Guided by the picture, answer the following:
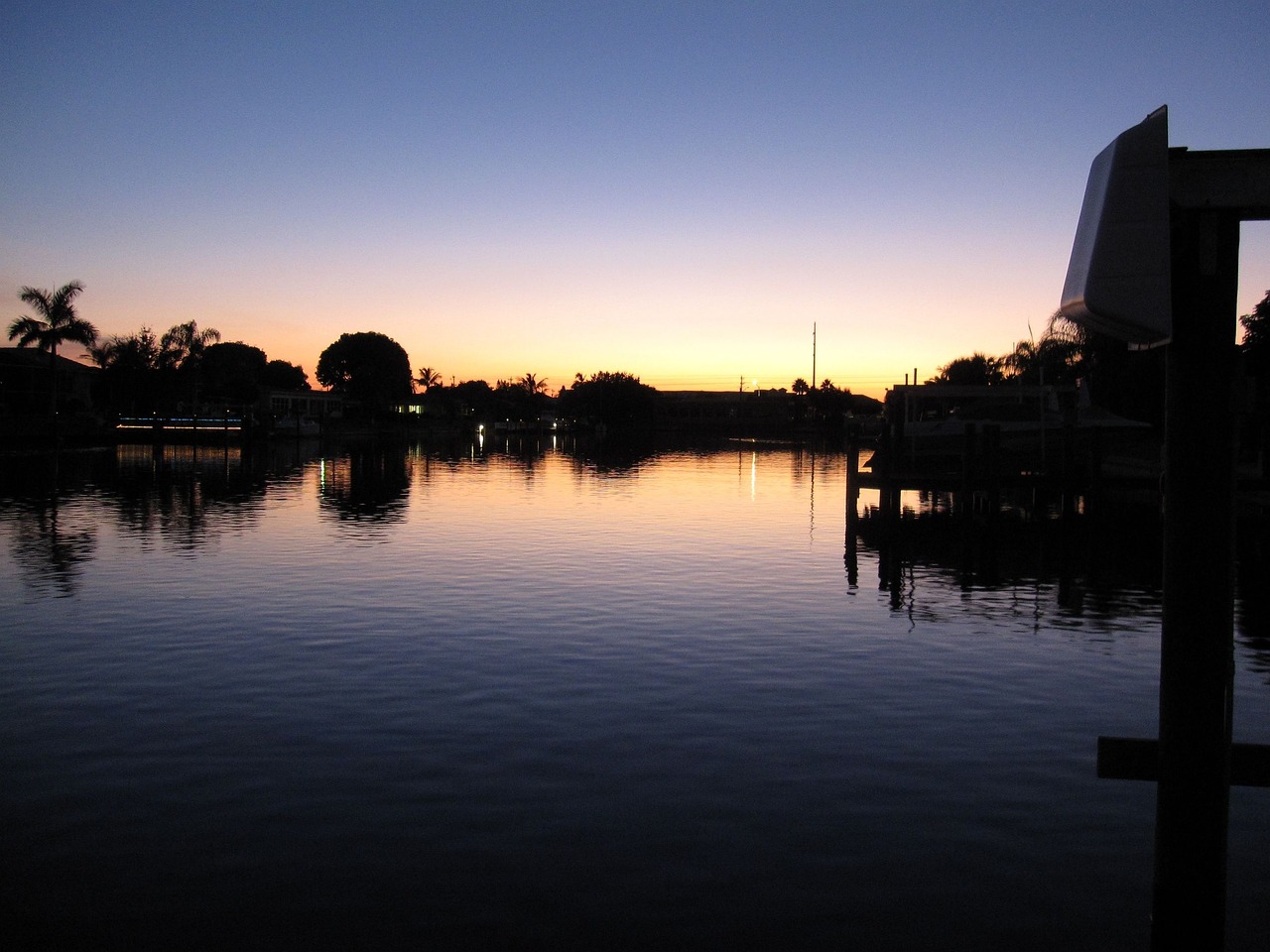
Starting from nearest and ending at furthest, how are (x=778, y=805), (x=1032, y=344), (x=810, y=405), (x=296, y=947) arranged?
1. (x=296, y=947)
2. (x=778, y=805)
3. (x=1032, y=344)
4. (x=810, y=405)

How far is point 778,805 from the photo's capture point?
824 cm

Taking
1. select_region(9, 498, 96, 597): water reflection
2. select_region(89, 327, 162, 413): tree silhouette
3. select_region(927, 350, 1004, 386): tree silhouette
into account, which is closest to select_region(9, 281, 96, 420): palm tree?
select_region(89, 327, 162, 413): tree silhouette

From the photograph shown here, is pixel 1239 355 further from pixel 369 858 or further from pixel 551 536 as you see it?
pixel 551 536

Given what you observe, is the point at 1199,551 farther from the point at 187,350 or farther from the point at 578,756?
the point at 187,350

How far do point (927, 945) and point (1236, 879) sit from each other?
234cm

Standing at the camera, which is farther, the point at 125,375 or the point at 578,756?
the point at 125,375

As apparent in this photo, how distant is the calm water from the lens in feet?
21.6

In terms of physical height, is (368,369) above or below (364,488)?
above

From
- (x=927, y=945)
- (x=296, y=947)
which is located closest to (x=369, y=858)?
(x=296, y=947)

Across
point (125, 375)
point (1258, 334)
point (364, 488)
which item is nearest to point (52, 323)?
point (125, 375)

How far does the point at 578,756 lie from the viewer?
30.7 ft

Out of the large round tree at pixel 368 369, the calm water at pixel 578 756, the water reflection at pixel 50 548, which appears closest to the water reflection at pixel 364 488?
the water reflection at pixel 50 548

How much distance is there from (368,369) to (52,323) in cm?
6627

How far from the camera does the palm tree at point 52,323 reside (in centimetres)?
7519
